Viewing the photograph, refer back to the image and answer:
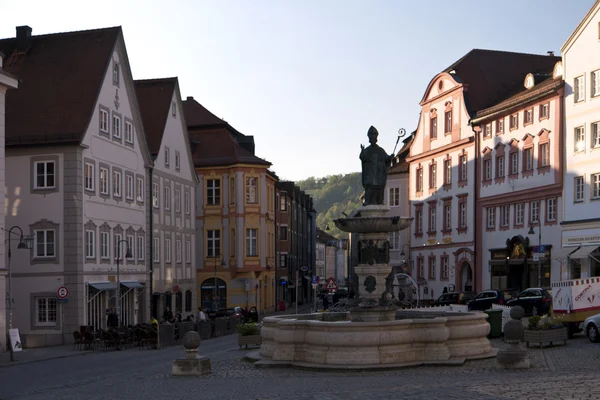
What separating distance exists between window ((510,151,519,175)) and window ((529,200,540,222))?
115 inches

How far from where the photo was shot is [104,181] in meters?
48.2

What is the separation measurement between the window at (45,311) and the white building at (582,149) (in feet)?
86.9

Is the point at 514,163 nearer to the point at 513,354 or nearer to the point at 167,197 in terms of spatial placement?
the point at 167,197

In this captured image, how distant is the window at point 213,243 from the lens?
72.7 m

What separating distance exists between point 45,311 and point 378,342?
86.0ft

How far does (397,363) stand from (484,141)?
44982mm

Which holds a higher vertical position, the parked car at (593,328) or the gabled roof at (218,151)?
the gabled roof at (218,151)

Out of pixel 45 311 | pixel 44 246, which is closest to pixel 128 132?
pixel 44 246

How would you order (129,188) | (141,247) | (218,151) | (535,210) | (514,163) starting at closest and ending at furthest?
(129,188)
(141,247)
(535,210)
(514,163)
(218,151)

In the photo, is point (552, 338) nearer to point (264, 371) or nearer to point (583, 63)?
point (264, 371)

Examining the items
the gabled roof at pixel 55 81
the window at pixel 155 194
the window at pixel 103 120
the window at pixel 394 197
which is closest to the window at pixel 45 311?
the gabled roof at pixel 55 81

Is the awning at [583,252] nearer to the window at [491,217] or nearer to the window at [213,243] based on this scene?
the window at [491,217]

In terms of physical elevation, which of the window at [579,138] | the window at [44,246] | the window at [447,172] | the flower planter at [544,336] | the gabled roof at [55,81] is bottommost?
the flower planter at [544,336]

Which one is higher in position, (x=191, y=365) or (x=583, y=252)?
(x=583, y=252)
